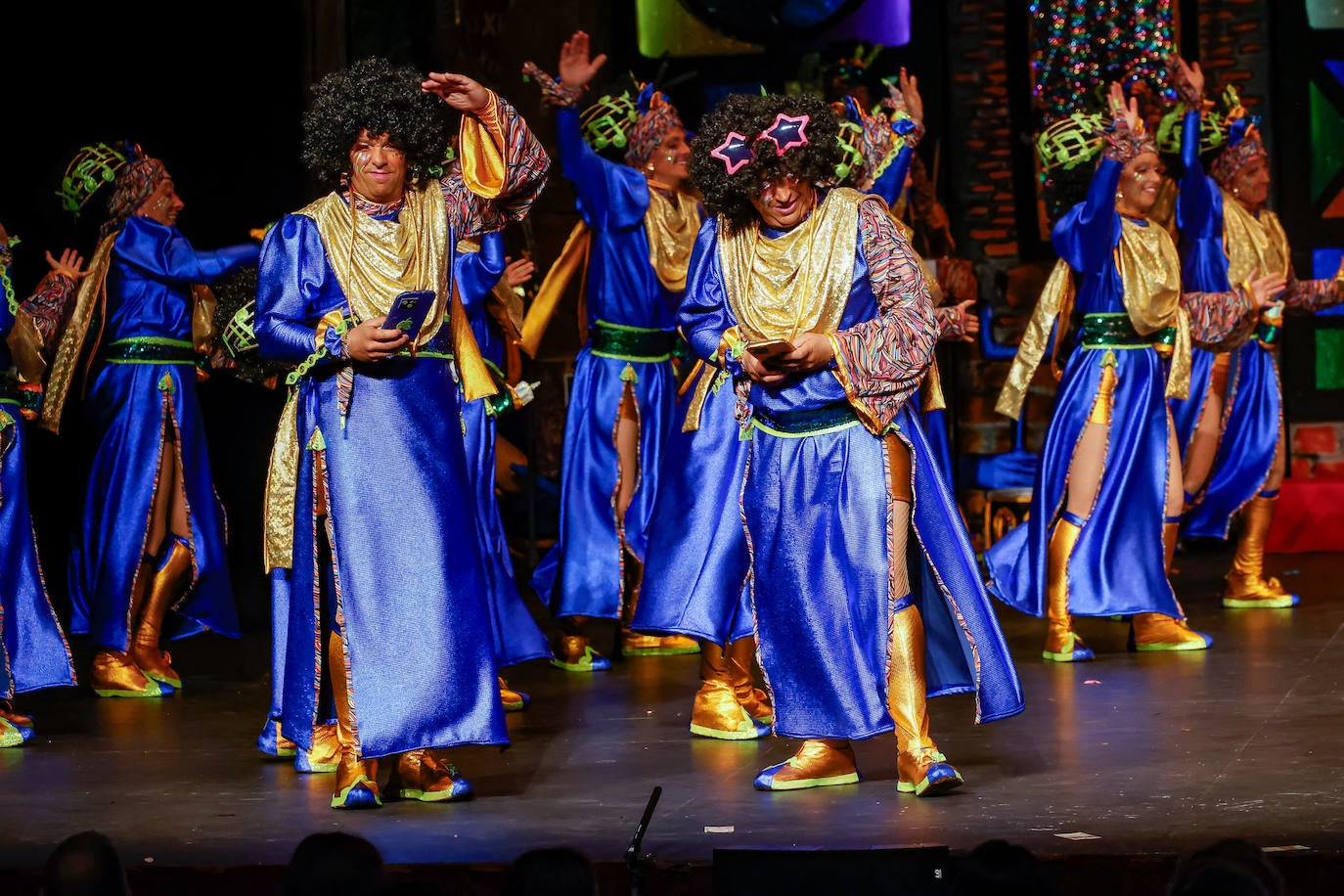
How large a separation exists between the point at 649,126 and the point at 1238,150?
247 cm

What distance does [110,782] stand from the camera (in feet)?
16.3

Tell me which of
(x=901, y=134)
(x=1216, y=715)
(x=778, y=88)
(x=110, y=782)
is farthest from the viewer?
(x=778, y=88)

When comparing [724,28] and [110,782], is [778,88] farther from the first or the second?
[110,782]

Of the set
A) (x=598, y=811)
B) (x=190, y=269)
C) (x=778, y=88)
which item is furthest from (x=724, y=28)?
(x=598, y=811)

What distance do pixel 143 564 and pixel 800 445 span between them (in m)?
2.98

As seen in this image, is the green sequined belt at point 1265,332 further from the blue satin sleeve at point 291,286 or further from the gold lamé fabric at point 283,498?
the blue satin sleeve at point 291,286

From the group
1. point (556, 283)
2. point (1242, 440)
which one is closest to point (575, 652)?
point (556, 283)

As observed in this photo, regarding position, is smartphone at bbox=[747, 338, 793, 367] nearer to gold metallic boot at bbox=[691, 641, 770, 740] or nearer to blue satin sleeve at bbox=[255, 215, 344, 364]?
blue satin sleeve at bbox=[255, 215, 344, 364]

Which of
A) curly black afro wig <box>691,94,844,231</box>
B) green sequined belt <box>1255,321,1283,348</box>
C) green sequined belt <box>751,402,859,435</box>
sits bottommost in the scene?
green sequined belt <box>751,402,859,435</box>

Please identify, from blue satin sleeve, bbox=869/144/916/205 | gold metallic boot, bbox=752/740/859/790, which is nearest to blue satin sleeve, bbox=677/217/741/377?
gold metallic boot, bbox=752/740/859/790

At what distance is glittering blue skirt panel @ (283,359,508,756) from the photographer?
4.44 metres

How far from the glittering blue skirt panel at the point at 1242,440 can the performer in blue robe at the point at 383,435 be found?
13.1 ft

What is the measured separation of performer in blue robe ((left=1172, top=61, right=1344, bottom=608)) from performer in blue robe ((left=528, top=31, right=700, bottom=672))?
80.7 inches

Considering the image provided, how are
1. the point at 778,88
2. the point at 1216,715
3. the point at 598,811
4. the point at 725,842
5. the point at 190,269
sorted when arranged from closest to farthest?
the point at 725,842, the point at 598,811, the point at 1216,715, the point at 190,269, the point at 778,88
